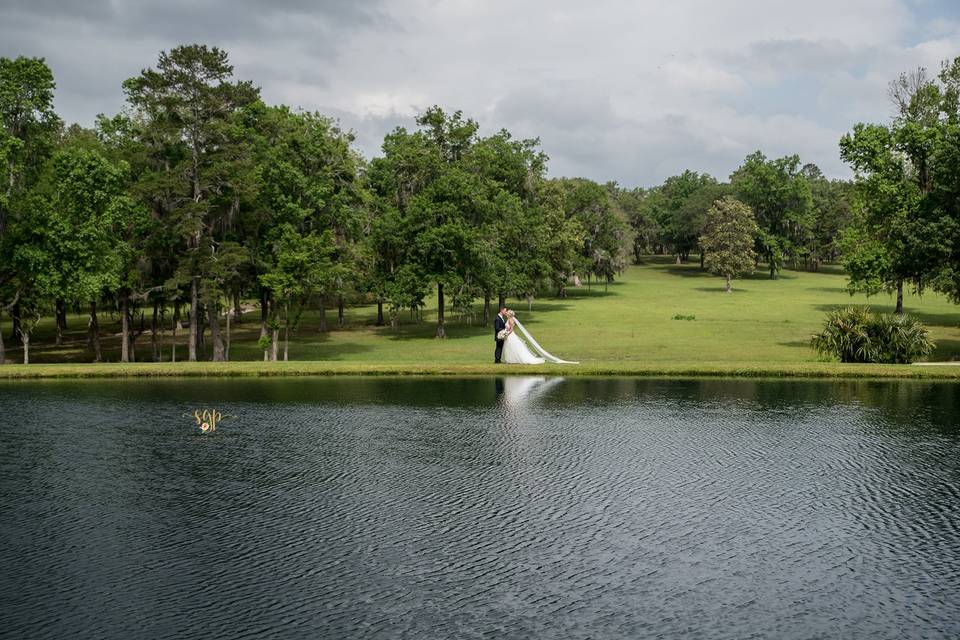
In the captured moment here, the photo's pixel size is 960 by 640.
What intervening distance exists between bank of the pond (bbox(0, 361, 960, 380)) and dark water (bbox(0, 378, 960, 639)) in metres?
10.2

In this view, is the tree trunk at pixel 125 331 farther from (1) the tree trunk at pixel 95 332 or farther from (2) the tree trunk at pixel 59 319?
(2) the tree trunk at pixel 59 319

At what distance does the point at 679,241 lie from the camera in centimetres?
14988

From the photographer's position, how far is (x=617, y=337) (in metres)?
61.9

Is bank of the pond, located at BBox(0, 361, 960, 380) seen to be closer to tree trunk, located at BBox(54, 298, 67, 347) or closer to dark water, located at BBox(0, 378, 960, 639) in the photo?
dark water, located at BBox(0, 378, 960, 639)

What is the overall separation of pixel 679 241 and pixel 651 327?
85868mm

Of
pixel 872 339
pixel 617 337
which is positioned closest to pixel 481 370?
A: pixel 872 339

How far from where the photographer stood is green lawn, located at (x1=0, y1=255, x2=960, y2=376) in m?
42.6

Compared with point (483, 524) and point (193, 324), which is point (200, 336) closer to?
point (193, 324)

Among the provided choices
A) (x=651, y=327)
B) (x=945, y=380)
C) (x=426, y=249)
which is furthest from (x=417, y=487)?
(x=651, y=327)

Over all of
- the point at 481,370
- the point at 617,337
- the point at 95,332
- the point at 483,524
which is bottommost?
the point at 483,524

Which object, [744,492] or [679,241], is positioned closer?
[744,492]

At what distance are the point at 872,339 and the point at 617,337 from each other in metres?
21.8

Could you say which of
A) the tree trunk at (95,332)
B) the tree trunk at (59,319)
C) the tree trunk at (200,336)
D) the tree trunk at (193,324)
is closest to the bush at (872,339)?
the tree trunk at (193,324)

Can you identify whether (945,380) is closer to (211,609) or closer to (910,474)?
(910,474)
